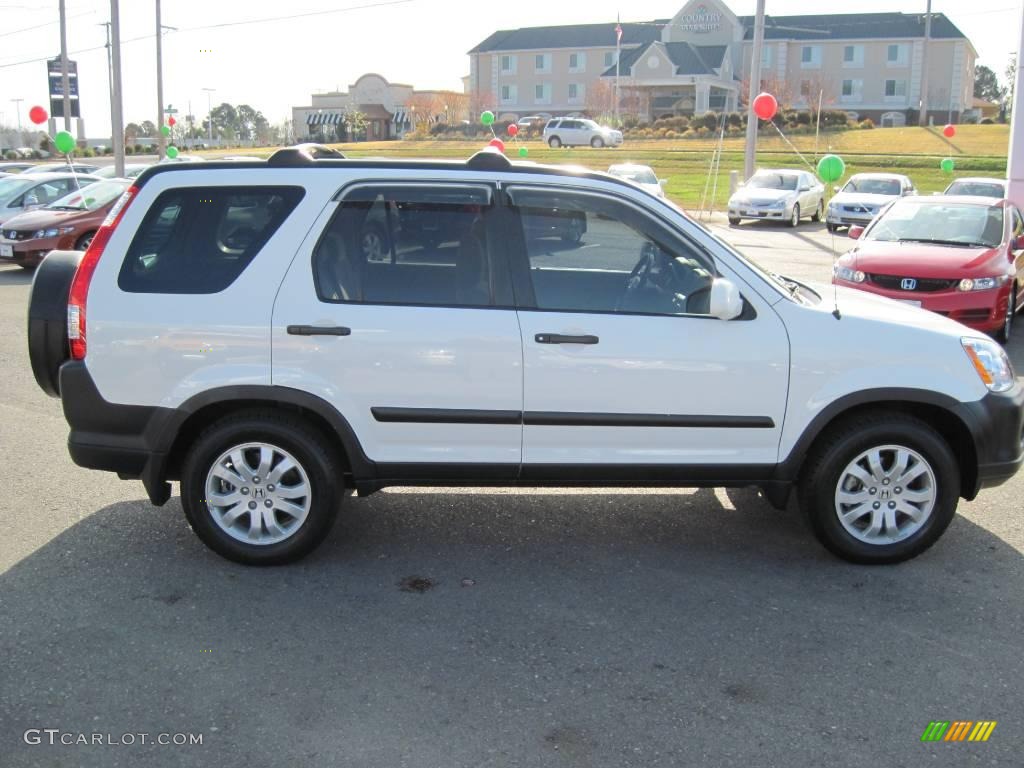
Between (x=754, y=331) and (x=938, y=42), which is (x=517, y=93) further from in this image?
(x=754, y=331)

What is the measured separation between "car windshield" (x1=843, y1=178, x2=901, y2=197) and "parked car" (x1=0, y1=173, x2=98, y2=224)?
745 inches

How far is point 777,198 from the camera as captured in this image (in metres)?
27.7

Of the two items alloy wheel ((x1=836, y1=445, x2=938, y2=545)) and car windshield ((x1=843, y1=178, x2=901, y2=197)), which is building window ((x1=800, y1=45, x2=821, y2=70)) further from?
alloy wheel ((x1=836, y1=445, x2=938, y2=545))

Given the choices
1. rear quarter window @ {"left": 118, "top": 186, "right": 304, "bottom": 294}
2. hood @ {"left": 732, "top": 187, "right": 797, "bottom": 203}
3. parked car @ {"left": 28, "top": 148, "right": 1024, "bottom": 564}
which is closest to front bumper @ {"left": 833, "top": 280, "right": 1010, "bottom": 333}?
parked car @ {"left": 28, "top": 148, "right": 1024, "bottom": 564}

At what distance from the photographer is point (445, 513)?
18.9ft

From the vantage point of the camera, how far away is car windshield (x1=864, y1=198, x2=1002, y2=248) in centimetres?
1152

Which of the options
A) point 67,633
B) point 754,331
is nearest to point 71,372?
point 67,633

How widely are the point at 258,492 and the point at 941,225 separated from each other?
379 inches

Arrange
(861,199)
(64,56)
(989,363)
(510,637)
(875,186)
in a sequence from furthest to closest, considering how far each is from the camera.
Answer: (64,56) < (875,186) < (861,199) < (989,363) < (510,637)

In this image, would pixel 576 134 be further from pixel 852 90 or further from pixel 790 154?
pixel 852 90

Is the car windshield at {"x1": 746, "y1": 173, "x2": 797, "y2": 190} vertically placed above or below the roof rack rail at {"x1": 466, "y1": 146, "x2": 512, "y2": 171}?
above

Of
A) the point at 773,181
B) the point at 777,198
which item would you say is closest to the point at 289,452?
the point at 777,198

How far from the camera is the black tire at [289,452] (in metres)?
4.81

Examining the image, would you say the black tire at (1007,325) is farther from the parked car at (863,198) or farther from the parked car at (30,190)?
the parked car at (30,190)
